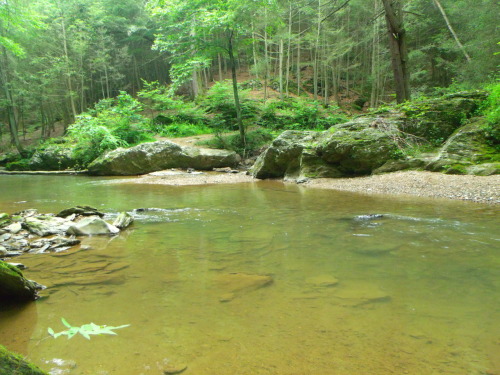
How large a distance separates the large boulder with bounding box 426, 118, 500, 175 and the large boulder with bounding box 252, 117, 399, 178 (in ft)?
4.66

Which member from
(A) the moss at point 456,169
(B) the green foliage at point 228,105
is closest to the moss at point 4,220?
(A) the moss at point 456,169

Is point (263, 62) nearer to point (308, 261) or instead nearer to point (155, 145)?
point (155, 145)

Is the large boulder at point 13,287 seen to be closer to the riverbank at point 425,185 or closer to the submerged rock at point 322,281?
the submerged rock at point 322,281

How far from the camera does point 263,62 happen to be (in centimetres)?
2522

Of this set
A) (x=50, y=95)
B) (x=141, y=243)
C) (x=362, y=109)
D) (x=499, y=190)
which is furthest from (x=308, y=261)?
(x=50, y=95)

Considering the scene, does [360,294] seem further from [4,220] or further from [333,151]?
[333,151]

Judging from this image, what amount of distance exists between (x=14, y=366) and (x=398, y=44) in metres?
13.1

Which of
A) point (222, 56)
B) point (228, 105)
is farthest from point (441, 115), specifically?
point (222, 56)

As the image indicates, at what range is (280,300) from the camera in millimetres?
2580

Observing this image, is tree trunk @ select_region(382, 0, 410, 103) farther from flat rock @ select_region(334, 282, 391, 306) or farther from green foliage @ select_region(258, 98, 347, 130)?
flat rock @ select_region(334, 282, 391, 306)

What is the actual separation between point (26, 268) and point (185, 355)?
2556 mm

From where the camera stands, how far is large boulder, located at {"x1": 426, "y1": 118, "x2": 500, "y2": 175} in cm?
784

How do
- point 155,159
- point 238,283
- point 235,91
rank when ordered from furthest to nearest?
1. point 235,91
2. point 155,159
3. point 238,283

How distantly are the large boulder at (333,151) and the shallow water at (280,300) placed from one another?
4910 mm
